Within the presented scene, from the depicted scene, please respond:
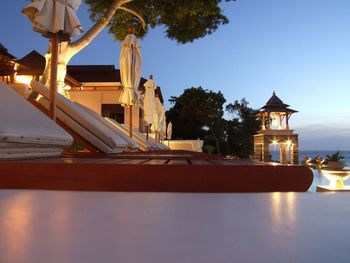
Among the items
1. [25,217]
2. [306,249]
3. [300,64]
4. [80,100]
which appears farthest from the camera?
[300,64]

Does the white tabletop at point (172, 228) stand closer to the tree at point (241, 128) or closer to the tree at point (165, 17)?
the tree at point (165, 17)

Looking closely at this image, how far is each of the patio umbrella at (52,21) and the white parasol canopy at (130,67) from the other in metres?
2.44

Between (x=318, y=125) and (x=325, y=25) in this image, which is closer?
Result: (x=325, y=25)

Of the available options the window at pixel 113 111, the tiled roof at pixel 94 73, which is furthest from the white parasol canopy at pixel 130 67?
the tiled roof at pixel 94 73

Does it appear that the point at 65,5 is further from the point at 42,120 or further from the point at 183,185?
the point at 183,185

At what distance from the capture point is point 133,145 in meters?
5.29

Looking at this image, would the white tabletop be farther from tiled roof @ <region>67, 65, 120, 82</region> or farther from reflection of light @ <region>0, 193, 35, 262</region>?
tiled roof @ <region>67, 65, 120, 82</region>

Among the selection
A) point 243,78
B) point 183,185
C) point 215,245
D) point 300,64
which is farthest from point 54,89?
point 243,78

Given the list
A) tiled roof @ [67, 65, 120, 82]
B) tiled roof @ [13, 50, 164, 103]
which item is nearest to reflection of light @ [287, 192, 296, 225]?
tiled roof @ [13, 50, 164, 103]

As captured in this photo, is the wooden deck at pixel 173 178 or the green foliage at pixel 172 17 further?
the green foliage at pixel 172 17

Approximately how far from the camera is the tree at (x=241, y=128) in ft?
105

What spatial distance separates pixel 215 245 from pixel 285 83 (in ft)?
136

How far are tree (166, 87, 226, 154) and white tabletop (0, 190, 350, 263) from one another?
28019mm

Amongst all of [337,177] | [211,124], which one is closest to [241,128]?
[211,124]
